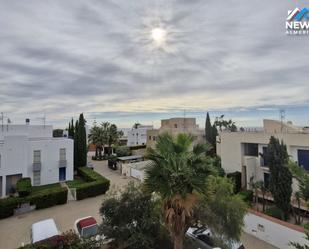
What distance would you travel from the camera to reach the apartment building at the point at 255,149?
52.0ft

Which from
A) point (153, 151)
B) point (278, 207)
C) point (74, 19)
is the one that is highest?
point (74, 19)

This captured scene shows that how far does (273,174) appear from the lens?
46.9 feet

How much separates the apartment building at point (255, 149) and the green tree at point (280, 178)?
2.47 m

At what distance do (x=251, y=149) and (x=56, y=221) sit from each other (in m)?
18.4

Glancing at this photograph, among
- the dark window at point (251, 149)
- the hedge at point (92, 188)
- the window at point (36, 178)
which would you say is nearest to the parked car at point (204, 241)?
the hedge at point (92, 188)

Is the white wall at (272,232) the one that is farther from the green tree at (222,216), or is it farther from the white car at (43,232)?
the white car at (43,232)

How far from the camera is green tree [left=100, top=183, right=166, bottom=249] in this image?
8.38 meters

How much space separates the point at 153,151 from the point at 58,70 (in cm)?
1067

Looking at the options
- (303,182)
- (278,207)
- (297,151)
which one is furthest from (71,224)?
(297,151)

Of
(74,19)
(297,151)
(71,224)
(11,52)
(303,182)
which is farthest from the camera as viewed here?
(297,151)

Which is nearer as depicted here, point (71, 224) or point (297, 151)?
point (71, 224)

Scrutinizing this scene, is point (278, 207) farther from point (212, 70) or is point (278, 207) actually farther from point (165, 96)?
point (165, 96)

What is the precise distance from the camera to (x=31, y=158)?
21594mm

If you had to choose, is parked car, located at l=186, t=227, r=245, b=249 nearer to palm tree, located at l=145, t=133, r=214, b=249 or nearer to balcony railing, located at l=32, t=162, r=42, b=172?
palm tree, located at l=145, t=133, r=214, b=249
